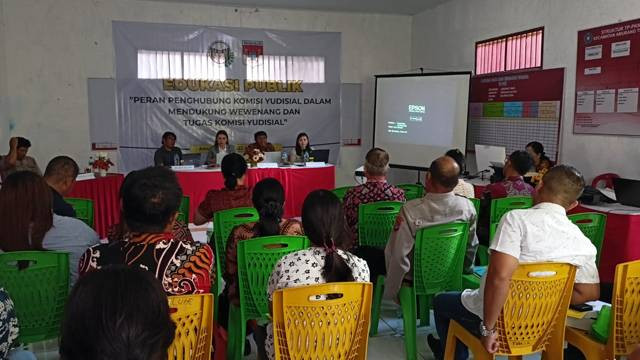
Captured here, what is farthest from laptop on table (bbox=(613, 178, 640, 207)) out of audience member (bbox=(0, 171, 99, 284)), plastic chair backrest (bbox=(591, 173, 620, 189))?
audience member (bbox=(0, 171, 99, 284))

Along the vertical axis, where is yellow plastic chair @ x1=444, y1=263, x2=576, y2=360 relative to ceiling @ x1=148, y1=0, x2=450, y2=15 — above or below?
below

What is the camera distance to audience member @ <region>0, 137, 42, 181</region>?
5.61m

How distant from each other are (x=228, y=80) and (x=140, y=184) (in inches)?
247

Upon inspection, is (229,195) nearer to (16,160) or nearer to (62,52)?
(16,160)


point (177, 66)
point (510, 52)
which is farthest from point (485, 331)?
point (177, 66)

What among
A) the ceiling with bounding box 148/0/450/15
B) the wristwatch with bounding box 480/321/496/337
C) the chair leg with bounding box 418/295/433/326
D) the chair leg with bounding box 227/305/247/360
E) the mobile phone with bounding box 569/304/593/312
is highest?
the ceiling with bounding box 148/0/450/15

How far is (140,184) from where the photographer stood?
1709mm

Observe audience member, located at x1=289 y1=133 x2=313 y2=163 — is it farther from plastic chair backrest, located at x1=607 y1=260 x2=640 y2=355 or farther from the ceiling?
plastic chair backrest, located at x1=607 y1=260 x2=640 y2=355

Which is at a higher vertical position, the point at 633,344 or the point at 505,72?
the point at 505,72

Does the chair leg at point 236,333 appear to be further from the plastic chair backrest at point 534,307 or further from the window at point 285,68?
the window at point 285,68

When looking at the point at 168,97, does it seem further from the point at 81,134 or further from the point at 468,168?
the point at 468,168

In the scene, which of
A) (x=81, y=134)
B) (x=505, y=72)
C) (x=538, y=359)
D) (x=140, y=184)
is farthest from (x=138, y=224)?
(x=81, y=134)

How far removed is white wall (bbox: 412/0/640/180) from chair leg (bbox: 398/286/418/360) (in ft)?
10.0

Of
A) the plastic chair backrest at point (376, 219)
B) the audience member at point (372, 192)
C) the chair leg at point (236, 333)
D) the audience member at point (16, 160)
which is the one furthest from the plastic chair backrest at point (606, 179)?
the audience member at point (16, 160)
